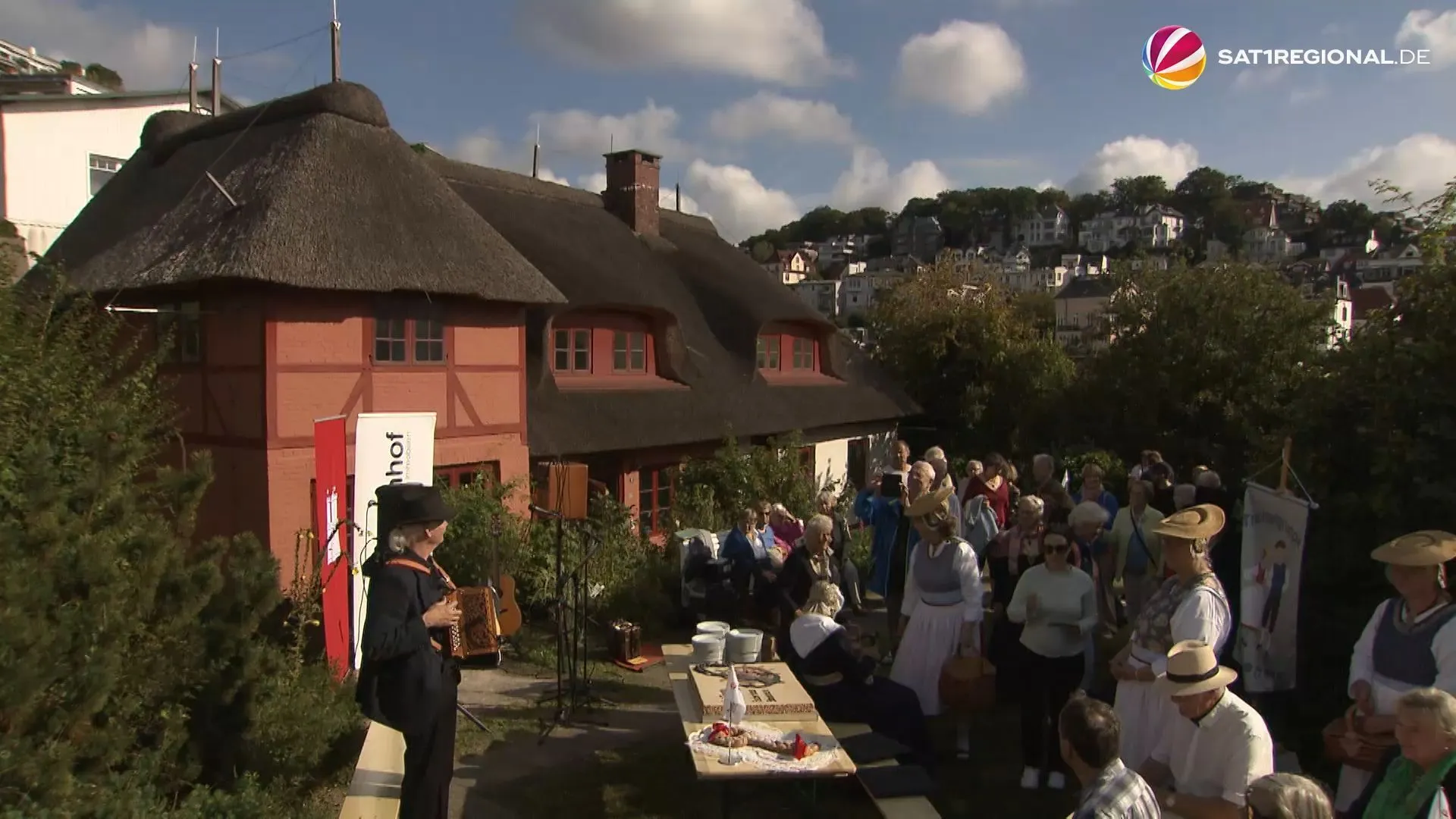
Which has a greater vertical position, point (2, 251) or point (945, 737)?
point (2, 251)

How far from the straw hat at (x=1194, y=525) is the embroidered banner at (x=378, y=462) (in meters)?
4.95

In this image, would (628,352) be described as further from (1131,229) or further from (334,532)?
(1131,229)

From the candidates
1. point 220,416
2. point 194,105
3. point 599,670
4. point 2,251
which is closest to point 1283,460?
point 599,670

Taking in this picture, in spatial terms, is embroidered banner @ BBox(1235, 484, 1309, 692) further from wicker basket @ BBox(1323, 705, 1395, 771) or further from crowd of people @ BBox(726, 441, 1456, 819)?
wicker basket @ BBox(1323, 705, 1395, 771)

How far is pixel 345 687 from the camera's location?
596cm

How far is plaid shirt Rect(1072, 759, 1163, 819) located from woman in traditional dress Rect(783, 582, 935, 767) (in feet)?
7.73

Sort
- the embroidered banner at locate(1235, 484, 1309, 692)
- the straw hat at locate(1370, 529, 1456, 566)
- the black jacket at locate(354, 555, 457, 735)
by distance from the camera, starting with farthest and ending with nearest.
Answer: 1. the embroidered banner at locate(1235, 484, 1309, 692)
2. the black jacket at locate(354, 555, 457, 735)
3. the straw hat at locate(1370, 529, 1456, 566)

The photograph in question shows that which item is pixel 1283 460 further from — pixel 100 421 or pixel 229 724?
pixel 100 421

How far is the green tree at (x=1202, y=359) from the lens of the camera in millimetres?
14297

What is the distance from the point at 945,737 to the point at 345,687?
155 inches

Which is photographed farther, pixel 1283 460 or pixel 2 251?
pixel 2 251

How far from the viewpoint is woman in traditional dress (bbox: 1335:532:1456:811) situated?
3.62m

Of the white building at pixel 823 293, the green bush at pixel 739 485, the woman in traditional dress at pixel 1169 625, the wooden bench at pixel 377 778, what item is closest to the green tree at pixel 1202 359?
the green bush at pixel 739 485

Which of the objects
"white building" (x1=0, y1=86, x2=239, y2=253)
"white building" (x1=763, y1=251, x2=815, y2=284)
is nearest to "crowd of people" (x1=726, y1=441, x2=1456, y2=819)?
"white building" (x1=0, y1=86, x2=239, y2=253)
